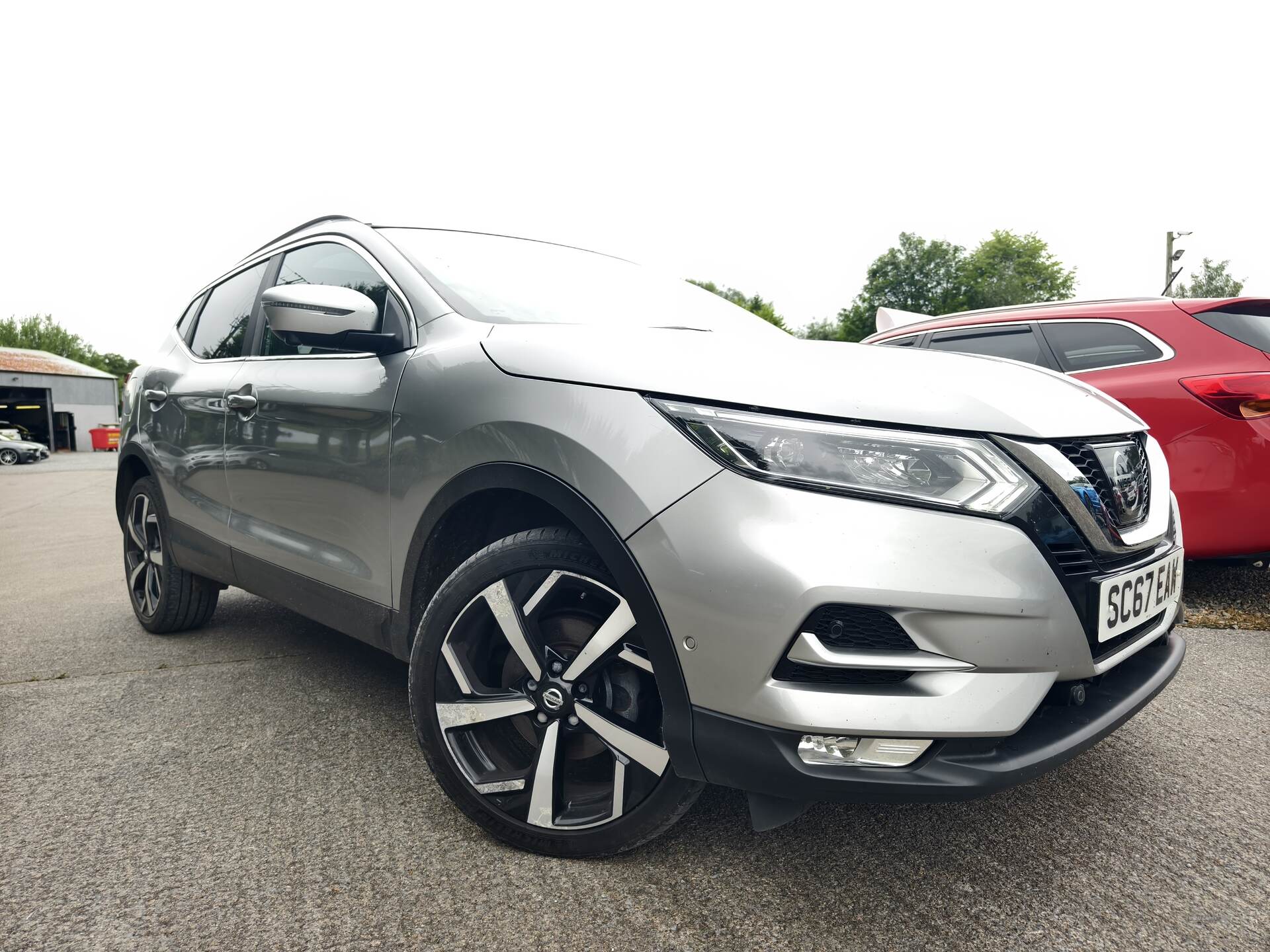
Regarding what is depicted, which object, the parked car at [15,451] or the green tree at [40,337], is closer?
the parked car at [15,451]

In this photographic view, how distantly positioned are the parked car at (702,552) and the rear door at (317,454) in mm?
18

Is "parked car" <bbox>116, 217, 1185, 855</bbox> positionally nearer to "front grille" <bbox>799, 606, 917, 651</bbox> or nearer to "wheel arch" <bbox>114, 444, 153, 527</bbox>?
"front grille" <bbox>799, 606, 917, 651</bbox>

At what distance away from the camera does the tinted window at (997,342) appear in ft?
15.5

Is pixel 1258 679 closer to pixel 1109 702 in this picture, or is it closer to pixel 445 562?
pixel 1109 702

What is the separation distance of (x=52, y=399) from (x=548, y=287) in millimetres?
62441

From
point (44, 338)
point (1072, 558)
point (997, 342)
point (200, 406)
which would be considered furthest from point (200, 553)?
point (44, 338)

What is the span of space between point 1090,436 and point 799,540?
69 cm

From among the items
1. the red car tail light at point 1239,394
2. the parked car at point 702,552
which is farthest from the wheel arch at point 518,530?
the red car tail light at point 1239,394

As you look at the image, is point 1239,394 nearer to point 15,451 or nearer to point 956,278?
point 15,451

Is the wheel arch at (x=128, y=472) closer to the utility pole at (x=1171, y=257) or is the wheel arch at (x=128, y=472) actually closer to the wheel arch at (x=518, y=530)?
the wheel arch at (x=518, y=530)

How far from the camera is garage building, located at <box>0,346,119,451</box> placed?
169 feet

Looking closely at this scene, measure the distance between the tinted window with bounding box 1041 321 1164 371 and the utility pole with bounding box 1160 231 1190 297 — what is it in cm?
1672

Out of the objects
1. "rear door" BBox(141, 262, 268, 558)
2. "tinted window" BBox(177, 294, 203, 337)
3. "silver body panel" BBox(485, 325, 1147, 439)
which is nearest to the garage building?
"tinted window" BBox(177, 294, 203, 337)

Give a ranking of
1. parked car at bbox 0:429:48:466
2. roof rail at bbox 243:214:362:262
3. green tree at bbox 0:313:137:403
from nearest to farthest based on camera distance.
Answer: roof rail at bbox 243:214:362:262 → parked car at bbox 0:429:48:466 → green tree at bbox 0:313:137:403
